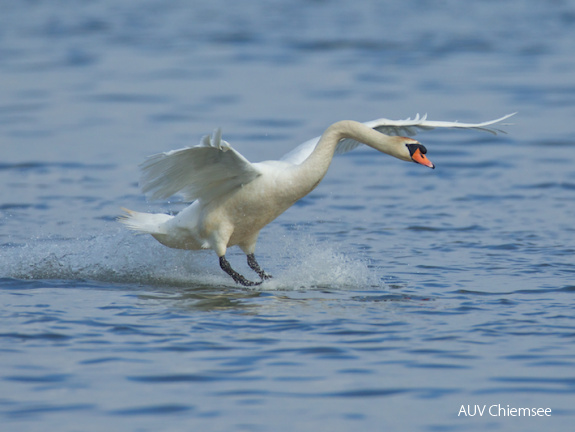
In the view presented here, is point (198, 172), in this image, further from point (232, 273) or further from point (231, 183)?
point (232, 273)

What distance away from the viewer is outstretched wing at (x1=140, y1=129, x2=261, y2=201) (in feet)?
28.8

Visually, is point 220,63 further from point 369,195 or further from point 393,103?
point 369,195

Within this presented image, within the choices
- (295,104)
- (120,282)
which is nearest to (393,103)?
(295,104)

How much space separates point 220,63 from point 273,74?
7.34ft

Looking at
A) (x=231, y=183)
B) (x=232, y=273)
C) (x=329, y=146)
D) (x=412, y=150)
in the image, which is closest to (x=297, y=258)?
(x=232, y=273)

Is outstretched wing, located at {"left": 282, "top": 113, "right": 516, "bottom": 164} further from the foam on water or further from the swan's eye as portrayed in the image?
the foam on water

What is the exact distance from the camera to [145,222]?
32.4 ft

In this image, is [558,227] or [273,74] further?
[273,74]

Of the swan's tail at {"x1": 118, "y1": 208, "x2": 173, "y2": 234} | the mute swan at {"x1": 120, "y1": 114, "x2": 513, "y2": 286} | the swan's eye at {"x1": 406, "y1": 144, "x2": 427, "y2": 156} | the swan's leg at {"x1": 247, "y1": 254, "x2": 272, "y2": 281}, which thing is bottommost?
the swan's leg at {"x1": 247, "y1": 254, "x2": 272, "y2": 281}

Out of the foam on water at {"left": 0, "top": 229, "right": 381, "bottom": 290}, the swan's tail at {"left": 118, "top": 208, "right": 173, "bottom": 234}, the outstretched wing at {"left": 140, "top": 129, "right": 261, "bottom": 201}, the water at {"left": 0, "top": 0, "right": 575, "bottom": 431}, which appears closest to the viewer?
the water at {"left": 0, "top": 0, "right": 575, "bottom": 431}

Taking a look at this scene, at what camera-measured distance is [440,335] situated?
8031mm

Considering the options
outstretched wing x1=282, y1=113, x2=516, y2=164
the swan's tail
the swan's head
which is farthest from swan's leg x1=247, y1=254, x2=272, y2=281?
the swan's head

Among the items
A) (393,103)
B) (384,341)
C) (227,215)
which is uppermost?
(393,103)

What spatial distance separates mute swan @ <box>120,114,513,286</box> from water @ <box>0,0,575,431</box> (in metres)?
0.56
